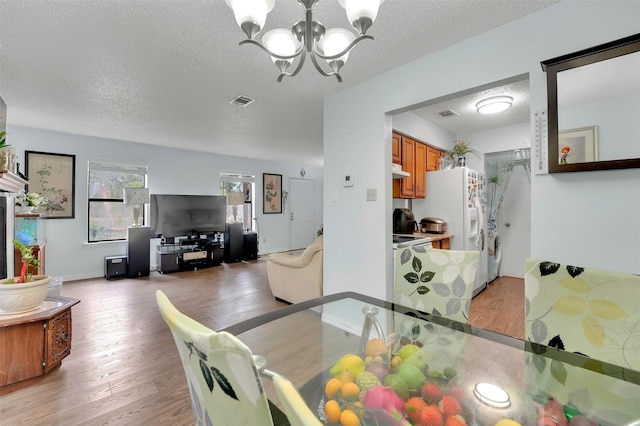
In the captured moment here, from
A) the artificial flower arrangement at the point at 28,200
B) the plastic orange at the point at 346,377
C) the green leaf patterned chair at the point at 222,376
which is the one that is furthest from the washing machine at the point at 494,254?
the artificial flower arrangement at the point at 28,200

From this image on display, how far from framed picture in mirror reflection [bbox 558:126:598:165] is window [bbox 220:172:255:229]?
610 cm

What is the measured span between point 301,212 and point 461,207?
16.6ft

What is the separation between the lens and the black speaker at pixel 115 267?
468 cm

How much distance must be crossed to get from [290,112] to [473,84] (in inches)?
85.0

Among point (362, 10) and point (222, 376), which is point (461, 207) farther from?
point (222, 376)

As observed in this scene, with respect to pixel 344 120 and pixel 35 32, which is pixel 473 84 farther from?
pixel 35 32

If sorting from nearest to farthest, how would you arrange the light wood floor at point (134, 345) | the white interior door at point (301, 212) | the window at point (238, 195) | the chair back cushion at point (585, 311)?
1. the chair back cushion at point (585, 311)
2. the light wood floor at point (134, 345)
3. the window at point (238, 195)
4. the white interior door at point (301, 212)

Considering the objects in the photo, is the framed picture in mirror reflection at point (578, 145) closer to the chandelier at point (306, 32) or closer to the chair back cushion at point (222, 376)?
the chandelier at point (306, 32)

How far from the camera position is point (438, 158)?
4.19 metres

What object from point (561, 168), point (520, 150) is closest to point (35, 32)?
point (561, 168)

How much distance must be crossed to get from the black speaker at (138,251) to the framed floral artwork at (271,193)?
9.13ft


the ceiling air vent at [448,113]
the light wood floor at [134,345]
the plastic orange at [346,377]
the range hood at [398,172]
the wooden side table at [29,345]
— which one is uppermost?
the ceiling air vent at [448,113]

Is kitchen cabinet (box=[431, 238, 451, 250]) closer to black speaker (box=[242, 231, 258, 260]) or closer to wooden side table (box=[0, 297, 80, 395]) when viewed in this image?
wooden side table (box=[0, 297, 80, 395])

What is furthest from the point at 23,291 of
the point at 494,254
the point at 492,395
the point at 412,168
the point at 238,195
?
the point at 494,254
